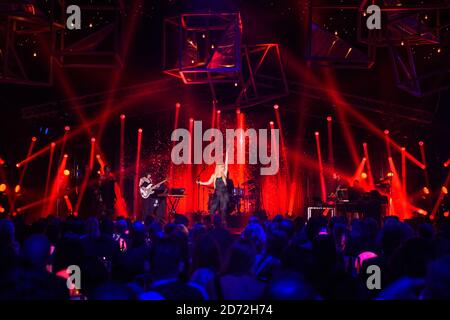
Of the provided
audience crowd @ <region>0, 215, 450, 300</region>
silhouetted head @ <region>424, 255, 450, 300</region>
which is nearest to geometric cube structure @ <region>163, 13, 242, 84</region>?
audience crowd @ <region>0, 215, 450, 300</region>

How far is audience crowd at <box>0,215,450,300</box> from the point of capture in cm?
300

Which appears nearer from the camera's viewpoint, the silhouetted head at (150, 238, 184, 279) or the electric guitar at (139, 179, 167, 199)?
the silhouetted head at (150, 238, 184, 279)

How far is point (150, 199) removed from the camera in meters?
17.0

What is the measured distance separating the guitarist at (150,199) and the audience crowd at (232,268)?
10311 mm

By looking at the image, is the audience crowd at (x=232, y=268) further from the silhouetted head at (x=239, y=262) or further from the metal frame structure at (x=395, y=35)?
the metal frame structure at (x=395, y=35)

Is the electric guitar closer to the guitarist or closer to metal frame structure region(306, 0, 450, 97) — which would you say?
the guitarist

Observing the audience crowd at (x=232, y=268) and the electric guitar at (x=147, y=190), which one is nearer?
the audience crowd at (x=232, y=268)

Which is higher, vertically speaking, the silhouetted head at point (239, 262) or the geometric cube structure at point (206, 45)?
the geometric cube structure at point (206, 45)

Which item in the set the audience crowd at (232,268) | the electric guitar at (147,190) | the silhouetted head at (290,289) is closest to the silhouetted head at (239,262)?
the audience crowd at (232,268)

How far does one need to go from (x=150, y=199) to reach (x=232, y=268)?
13.7m

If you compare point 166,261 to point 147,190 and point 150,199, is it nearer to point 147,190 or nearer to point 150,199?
point 147,190

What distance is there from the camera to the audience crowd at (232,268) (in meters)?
3.00

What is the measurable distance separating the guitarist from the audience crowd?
33.8 feet
